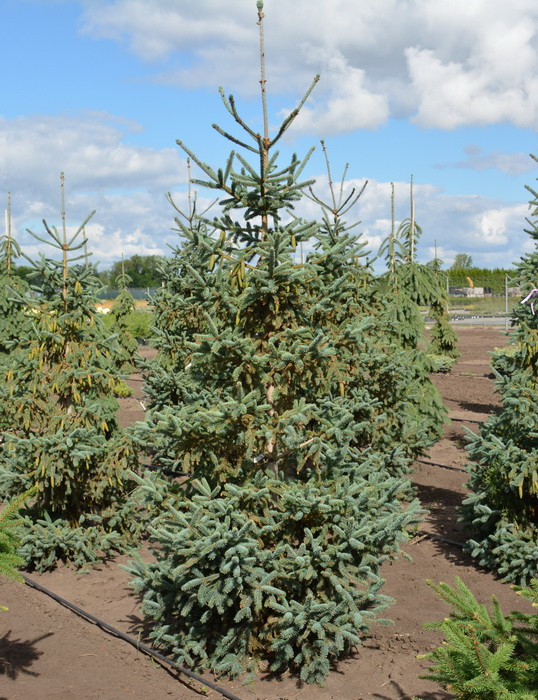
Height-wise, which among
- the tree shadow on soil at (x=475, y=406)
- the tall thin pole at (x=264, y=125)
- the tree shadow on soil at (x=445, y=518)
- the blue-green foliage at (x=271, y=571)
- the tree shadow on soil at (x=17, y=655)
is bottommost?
the tree shadow on soil at (x=445, y=518)

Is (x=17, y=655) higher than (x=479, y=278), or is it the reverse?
(x=479, y=278)

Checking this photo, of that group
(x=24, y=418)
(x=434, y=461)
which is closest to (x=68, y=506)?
(x=24, y=418)

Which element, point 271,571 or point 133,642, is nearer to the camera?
point 271,571

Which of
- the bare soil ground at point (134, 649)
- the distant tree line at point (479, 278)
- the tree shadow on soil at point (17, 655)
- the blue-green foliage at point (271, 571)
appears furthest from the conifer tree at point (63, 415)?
the distant tree line at point (479, 278)

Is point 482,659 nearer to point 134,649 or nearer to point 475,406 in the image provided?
point 134,649

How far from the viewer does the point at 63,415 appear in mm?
8062

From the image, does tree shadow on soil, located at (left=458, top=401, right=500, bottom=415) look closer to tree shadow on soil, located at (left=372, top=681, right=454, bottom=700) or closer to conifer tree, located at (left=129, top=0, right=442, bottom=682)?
conifer tree, located at (left=129, top=0, right=442, bottom=682)

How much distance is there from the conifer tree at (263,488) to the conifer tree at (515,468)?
2.14 meters

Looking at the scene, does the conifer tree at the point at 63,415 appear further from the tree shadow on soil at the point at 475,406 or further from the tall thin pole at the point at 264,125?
the tree shadow on soil at the point at 475,406

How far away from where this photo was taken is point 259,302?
6004mm

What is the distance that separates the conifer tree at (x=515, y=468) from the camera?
7414 millimetres

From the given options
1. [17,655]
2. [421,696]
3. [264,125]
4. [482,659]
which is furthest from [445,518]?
[482,659]

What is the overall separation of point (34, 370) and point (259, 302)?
3579 mm

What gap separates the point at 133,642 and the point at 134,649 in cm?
6
